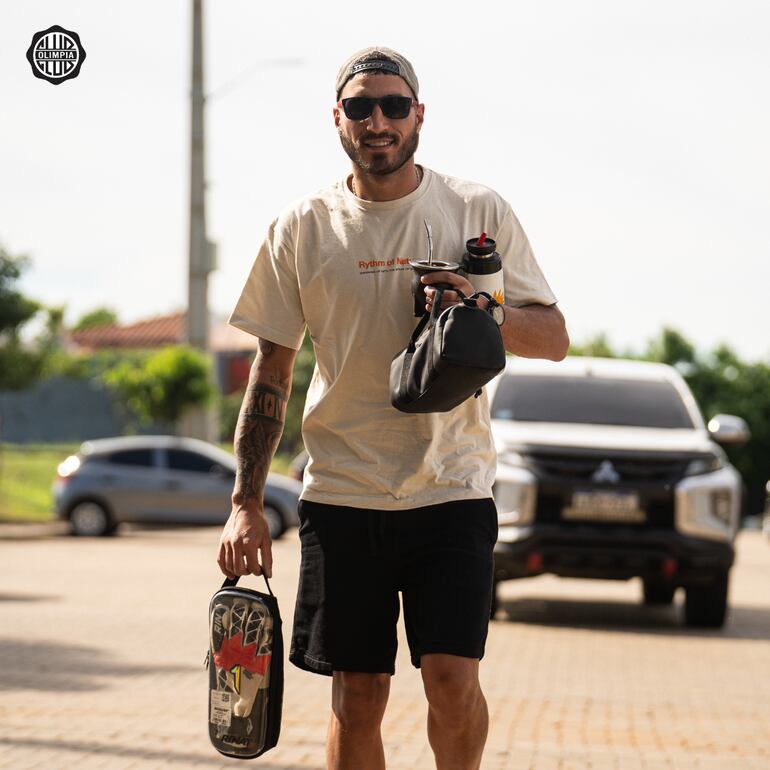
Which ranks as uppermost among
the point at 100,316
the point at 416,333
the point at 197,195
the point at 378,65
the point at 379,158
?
the point at 378,65

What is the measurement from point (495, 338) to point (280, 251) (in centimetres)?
80

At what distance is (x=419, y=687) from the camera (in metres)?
8.72

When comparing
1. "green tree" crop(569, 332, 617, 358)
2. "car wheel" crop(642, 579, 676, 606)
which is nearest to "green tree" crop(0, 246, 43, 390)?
"car wheel" crop(642, 579, 676, 606)

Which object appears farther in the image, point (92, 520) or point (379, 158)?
point (92, 520)

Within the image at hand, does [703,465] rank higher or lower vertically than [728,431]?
lower

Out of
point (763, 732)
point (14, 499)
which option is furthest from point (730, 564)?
point (14, 499)

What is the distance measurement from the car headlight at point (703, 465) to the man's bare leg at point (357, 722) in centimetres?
752

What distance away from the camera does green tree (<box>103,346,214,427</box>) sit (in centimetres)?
3116

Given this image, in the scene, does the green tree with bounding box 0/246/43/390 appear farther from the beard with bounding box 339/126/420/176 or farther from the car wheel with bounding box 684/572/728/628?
the beard with bounding box 339/126/420/176

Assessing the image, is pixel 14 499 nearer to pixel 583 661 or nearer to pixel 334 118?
pixel 583 661

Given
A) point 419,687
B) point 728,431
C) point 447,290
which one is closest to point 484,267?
point 447,290

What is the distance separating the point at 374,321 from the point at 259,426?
1.82 feet

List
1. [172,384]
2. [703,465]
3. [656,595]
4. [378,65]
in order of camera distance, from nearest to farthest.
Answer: [378,65] < [703,465] < [656,595] < [172,384]

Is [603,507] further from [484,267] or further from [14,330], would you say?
[14,330]
